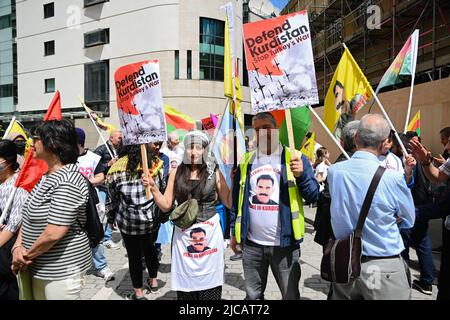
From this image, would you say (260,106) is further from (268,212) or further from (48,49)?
(48,49)

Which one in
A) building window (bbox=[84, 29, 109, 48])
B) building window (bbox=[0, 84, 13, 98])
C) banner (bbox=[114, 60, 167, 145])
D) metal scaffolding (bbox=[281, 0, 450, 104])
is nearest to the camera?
banner (bbox=[114, 60, 167, 145])

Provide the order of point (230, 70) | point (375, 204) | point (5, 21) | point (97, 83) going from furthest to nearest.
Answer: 1. point (5, 21)
2. point (97, 83)
3. point (230, 70)
4. point (375, 204)

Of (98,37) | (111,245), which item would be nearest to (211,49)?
(98,37)

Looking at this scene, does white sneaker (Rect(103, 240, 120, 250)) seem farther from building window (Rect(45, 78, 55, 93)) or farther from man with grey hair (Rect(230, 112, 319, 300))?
building window (Rect(45, 78, 55, 93))

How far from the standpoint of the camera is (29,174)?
306cm

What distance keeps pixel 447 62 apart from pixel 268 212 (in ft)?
35.6

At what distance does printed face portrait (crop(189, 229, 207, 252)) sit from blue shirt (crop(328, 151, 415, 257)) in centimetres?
128

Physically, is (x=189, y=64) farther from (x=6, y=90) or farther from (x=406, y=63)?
(x=406, y=63)

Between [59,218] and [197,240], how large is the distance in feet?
4.01

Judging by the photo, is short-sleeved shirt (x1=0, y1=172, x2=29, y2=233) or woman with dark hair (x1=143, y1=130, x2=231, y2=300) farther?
woman with dark hair (x1=143, y1=130, x2=231, y2=300)

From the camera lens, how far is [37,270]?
2.58 metres

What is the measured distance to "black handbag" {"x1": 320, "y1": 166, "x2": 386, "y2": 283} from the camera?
2.37 m

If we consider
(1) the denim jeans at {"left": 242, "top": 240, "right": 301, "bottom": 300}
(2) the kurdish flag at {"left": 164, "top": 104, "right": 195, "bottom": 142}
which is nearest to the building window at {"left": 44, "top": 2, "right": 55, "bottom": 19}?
(2) the kurdish flag at {"left": 164, "top": 104, "right": 195, "bottom": 142}
